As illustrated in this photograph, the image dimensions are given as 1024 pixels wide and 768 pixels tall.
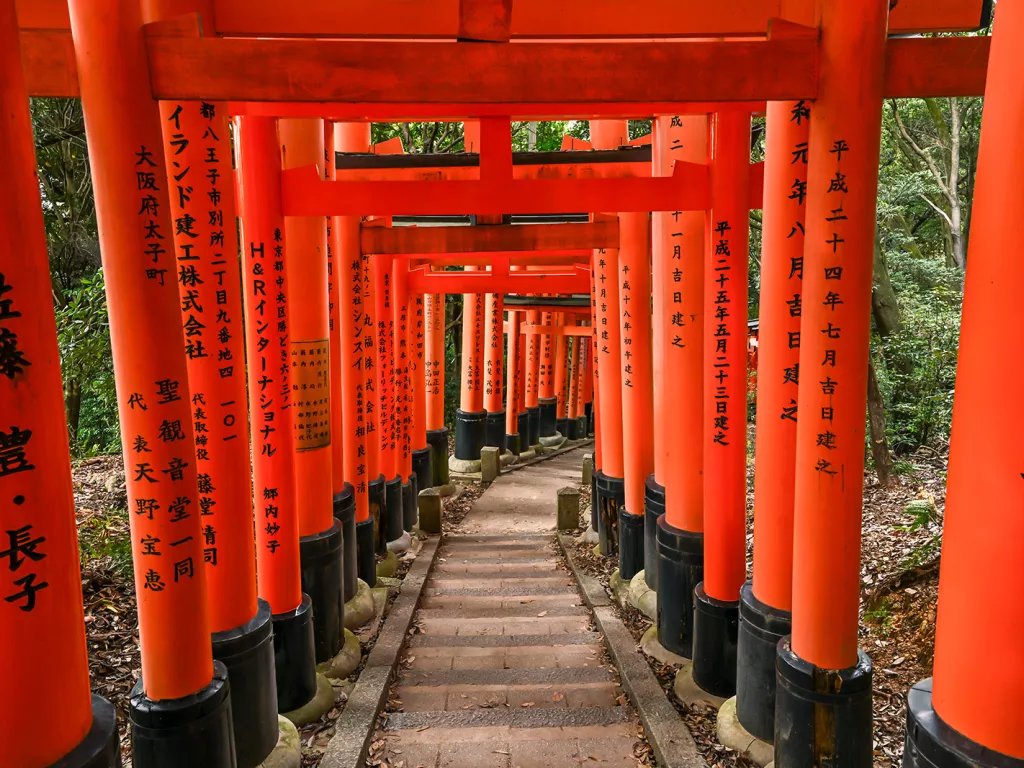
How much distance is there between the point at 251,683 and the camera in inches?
159

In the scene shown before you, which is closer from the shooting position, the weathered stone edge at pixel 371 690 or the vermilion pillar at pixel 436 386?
the weathered stone edge at pixel 371 690

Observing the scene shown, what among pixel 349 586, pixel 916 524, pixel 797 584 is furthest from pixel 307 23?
pixel 916 524

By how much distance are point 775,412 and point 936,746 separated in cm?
183

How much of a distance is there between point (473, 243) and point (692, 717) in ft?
14.6

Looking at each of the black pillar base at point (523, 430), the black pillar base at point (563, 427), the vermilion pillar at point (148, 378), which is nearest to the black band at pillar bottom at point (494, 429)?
the black pillar base at point (523, 430)

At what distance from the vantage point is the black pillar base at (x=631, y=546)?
24.4ft

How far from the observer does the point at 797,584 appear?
3.42m

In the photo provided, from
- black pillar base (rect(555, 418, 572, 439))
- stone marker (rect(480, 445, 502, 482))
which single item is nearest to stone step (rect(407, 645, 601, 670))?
stone marker (rect(480, 445, 502, 482))

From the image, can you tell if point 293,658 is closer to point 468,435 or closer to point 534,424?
point 468,435

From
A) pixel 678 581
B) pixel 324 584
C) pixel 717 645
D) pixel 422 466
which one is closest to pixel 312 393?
pixel 324 584

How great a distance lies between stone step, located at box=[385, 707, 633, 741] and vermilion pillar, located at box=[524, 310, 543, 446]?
1533cm

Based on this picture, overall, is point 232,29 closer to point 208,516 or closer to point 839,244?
point 208,516

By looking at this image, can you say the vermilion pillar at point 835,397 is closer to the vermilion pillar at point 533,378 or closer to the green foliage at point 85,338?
the green foliage at point 85,338

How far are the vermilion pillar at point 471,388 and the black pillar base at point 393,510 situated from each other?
656 centimetres
